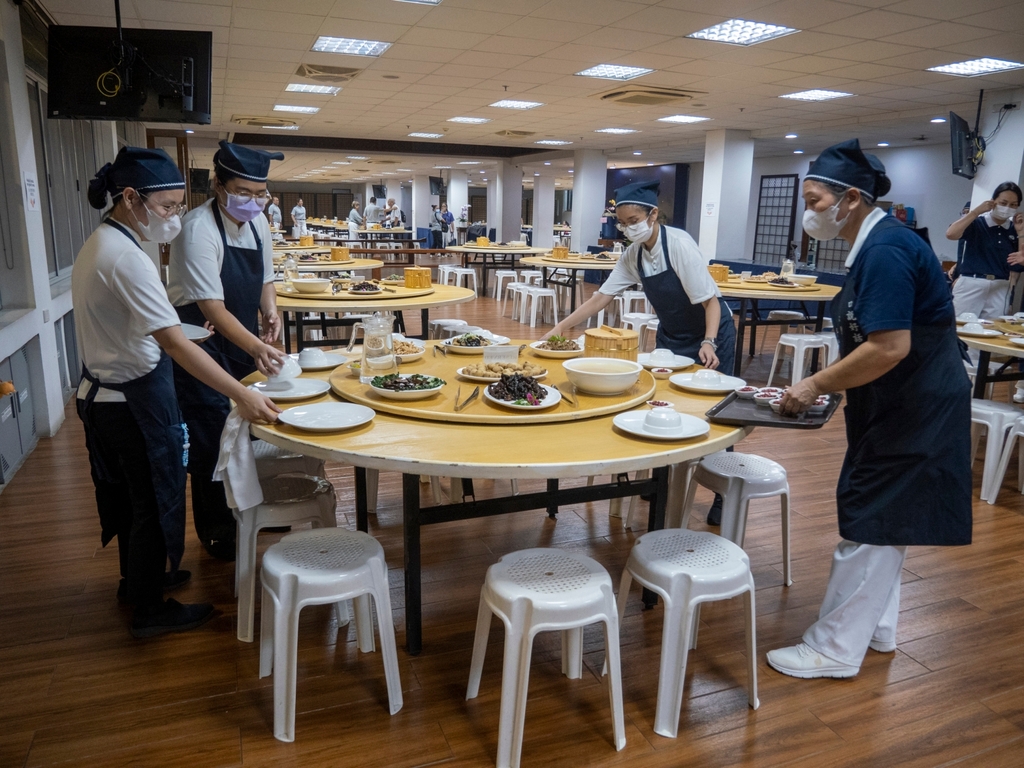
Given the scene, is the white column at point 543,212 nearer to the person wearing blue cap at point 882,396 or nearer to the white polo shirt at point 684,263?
the white polo shirt at point 684,263

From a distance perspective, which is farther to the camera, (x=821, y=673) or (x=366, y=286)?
(x=366, y=286)

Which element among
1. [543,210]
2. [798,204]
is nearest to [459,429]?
[798,204]

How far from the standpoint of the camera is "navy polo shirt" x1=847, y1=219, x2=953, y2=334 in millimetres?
1922

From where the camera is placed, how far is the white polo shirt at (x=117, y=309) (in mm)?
2035

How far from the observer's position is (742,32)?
20.0ft

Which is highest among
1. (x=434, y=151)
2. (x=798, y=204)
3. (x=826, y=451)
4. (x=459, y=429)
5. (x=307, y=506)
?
(x=434, y=151)

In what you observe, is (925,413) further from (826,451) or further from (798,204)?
(798,204)

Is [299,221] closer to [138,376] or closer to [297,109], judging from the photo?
[297,109]

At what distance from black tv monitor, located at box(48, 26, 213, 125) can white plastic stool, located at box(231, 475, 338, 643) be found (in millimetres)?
3148

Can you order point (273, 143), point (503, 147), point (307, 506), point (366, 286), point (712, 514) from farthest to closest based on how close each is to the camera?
1. point (503, 147)
2. point (273, 143)
3. point (366, 286)
4. point (712, 514)
5. point (307, 506)

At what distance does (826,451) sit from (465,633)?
312cm

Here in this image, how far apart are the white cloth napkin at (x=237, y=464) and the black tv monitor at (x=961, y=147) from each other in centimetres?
812

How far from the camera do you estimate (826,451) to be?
15.2 feet

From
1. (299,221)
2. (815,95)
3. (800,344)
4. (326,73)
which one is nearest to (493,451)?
(800,344)
